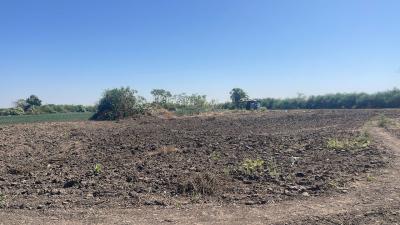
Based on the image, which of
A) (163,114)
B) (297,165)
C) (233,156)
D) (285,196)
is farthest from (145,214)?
(163,114)

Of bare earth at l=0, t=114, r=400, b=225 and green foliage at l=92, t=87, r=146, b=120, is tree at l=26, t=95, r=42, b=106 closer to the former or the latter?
green foliage at l=92, t=87, r=146, b=120

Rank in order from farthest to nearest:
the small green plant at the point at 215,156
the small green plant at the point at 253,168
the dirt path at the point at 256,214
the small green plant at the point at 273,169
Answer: the small green plant at the point at 215,156, the small green plant at the point at 253,168, the small green plant at the point at 273,169, the dirt path at the point at 256,214

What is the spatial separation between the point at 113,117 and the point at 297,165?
35.3 metres

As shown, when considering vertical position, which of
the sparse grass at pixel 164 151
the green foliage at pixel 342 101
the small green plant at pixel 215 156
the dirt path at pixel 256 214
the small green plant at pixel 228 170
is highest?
the green foliage at pixel 342 101

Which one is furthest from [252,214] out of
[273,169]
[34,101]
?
[34,101]

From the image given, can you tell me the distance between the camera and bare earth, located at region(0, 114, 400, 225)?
25.9 feet

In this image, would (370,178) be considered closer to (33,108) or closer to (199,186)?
(199,186)

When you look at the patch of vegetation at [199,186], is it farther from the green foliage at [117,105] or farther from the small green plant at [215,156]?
the green foliage at [117,105]

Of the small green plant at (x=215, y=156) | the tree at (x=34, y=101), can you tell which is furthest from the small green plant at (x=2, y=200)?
the tree at (x=34, y=101)

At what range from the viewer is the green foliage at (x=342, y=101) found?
249ft

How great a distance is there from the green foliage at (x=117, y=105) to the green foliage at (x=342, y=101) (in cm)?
4577

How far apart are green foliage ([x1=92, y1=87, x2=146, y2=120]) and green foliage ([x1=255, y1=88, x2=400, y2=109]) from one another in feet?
150

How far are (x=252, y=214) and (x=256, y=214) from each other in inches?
2.9

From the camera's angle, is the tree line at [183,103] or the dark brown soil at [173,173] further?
the tree line at [183,103]
